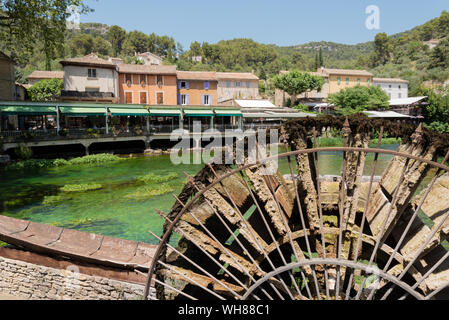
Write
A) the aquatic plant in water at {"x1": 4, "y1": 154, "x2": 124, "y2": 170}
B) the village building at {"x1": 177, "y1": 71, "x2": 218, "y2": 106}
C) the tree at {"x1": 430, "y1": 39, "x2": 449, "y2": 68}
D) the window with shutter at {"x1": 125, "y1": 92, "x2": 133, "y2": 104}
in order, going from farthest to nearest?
the tree at {"x1": 430, "y1": 39, "x2": 449, "y2": 68} → the village building at {"x1": 177, "y1": 71, "x2": 218, "y2": 106} → the window with shutter at {"x1": 125, "y1": 92, "x2": 133, "y2": 104} → the aquatic plant in water at {"x1": 4, "y1": 154, "x2": 124, "y2": 170}

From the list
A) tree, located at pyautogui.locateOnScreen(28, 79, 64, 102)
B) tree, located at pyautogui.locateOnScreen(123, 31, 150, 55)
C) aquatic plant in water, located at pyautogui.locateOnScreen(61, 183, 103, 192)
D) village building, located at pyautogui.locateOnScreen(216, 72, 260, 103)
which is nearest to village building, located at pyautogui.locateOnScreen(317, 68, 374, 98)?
village building, located at pyautogui.locateOnScreen(216, 72, 260, 103)

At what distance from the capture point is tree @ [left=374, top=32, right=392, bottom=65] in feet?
293

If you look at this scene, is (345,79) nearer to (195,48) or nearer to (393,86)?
(393,86)

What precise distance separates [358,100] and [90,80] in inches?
1200

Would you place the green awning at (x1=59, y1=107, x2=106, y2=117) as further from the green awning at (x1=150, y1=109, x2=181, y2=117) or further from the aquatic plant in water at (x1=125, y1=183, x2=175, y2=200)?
the aquatic plant in water at (x1=125, y1=183, x2=175, y2=200)

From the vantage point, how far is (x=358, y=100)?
38.1m

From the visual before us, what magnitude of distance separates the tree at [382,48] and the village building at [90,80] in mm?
80288

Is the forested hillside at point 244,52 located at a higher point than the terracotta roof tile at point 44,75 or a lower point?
higher

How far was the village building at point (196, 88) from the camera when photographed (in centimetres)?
3769

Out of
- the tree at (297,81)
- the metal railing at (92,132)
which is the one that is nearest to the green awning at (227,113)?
the metal railing at (92,132)

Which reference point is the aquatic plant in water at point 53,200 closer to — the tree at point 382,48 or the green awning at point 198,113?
the green awning at point 198,113

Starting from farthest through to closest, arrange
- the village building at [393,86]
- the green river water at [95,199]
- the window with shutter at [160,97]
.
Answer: the village building at [393,86], the window with shutter at [160,97], the green river water at [95,199]

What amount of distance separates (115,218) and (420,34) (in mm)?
120231

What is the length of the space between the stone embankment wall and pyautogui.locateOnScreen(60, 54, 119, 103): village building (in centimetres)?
2673
